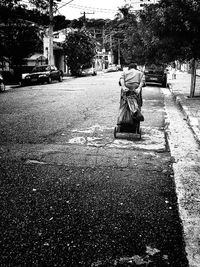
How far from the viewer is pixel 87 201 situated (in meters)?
3.50

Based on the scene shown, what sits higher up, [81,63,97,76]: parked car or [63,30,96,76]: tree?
[63,30,96,76]: tree

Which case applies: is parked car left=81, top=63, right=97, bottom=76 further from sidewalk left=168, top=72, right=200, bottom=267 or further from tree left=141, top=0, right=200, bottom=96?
sidewalk left=168, top=72, right=200, bottom=267

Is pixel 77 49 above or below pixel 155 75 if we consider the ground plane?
above

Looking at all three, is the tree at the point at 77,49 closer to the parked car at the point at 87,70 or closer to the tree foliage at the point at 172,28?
the parked car at the point at 87,70

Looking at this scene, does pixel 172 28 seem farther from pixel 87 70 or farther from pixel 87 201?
pixel 87 70

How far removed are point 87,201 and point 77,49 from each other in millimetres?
35466

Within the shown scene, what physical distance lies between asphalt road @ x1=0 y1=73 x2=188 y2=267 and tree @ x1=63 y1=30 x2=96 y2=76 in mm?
31762

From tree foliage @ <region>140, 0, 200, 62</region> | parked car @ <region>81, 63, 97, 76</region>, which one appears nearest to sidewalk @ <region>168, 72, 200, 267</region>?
tree foliage @ <region>140, 0, 200, 62</region>

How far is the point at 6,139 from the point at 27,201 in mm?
3186

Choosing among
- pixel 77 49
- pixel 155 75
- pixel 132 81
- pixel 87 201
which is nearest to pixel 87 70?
pixel 77 49

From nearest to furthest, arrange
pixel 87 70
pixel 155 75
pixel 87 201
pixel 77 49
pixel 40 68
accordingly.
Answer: pixel 87 201 < pixel 155 75 < pixel 40 68 < pixel 77 49 < pixel 87 70

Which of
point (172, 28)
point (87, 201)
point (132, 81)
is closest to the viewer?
point (87, 201)

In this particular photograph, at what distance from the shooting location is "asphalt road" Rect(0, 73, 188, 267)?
8.27 ft

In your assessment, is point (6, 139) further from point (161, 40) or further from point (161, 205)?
point (161, 40)
